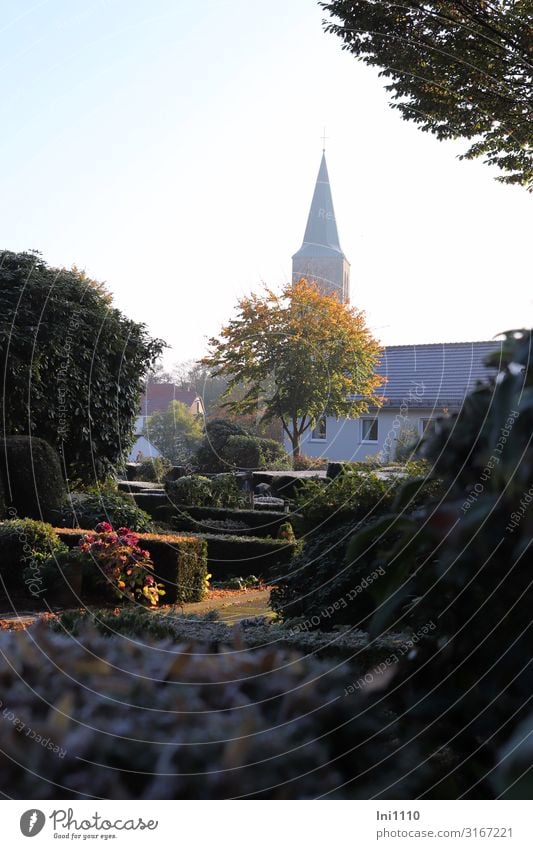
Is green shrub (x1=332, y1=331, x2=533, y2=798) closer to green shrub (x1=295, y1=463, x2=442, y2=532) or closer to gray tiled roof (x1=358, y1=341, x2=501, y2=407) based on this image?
green shrub (x1=295, y1=463, x2=442, y2=532)

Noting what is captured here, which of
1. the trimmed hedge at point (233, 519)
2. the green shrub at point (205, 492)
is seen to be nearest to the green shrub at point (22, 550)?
the trimmed hedge at point (233, 519)

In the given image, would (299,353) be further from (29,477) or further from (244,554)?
(29,477)

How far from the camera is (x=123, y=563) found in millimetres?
8430

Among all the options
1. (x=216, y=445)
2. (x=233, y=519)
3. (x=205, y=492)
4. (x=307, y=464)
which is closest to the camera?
(x=233, y=519)

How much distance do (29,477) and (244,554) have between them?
296 centimetres

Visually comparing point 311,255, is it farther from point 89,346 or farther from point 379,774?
point 89,346

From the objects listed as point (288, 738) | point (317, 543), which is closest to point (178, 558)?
point (317, 543)

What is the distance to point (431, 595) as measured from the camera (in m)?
1.80

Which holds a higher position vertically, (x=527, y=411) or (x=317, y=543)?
(x=527, y=411)

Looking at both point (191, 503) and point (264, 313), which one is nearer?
point (264, 313)

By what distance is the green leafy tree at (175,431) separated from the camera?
13.3 meters
